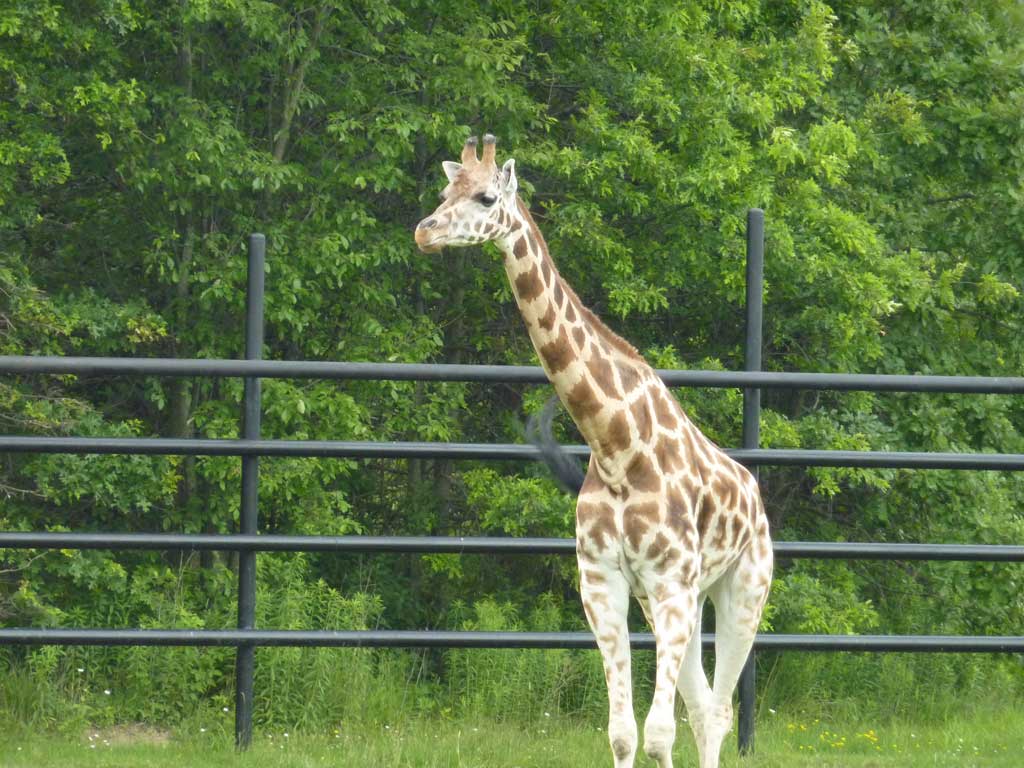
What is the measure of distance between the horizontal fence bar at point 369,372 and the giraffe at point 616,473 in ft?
3.17

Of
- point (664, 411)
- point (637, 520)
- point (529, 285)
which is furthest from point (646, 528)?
point (529, 285)

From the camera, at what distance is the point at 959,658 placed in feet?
27.4

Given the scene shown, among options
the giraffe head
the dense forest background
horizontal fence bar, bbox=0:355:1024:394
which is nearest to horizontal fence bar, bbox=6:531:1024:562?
horizontal fence bar, bbox=0:355:1024:394

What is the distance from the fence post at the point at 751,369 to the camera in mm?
5504

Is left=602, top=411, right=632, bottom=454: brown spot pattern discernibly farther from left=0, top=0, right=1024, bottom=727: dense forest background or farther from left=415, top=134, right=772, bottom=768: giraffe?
left=0, top=0, right=1024, bottom=727: dense forest background

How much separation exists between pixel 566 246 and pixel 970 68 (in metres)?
3.67

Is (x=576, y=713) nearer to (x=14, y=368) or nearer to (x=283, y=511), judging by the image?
(x=14, y=368)

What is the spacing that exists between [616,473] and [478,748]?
5.16ft

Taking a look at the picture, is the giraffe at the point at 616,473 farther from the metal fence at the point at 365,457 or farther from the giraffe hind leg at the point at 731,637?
the metal fence at the point at 365,457

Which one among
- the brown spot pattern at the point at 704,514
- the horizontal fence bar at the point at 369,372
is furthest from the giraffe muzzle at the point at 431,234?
the horizontal fence bar at the point at 369,372

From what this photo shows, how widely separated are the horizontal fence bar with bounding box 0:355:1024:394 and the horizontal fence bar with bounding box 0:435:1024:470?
9.5 inches

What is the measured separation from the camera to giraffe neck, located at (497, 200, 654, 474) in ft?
13.6

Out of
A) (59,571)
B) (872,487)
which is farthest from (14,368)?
(872,487)

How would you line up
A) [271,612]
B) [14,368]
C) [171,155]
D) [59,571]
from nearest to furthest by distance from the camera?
[14,368] < [271,612] < [59,571] < [171,155]
